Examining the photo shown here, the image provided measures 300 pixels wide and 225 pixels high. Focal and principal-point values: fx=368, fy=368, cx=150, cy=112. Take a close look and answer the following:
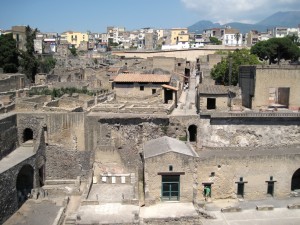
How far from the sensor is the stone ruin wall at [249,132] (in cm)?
2403

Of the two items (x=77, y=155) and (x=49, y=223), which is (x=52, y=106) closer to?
(x=77, y=155)

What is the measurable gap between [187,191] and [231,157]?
342cm

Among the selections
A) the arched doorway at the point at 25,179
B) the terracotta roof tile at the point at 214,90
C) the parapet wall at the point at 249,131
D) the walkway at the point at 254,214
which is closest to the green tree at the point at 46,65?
the arched doorway at the point at 25,179

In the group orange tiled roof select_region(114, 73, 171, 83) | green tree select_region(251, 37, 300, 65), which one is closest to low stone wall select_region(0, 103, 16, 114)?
orange tiled roof select_region(114, 73, 171, 83)

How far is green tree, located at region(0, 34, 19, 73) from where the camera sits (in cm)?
4975

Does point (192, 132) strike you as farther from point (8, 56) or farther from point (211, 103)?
point (8, 56)

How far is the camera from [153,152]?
19578 mm

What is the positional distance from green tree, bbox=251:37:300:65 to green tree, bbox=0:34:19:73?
116ft

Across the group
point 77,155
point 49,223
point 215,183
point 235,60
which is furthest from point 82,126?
point 235,60

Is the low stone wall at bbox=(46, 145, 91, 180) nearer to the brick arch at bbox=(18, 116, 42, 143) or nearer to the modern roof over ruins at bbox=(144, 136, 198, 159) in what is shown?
the brick arch at bbox=(18, 116, 42, 143)

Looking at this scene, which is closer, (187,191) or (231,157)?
(187,191)

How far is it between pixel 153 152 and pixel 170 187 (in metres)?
2.03

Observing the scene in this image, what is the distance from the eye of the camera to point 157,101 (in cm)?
3155

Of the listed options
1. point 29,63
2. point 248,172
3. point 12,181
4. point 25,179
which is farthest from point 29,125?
point 29,63
